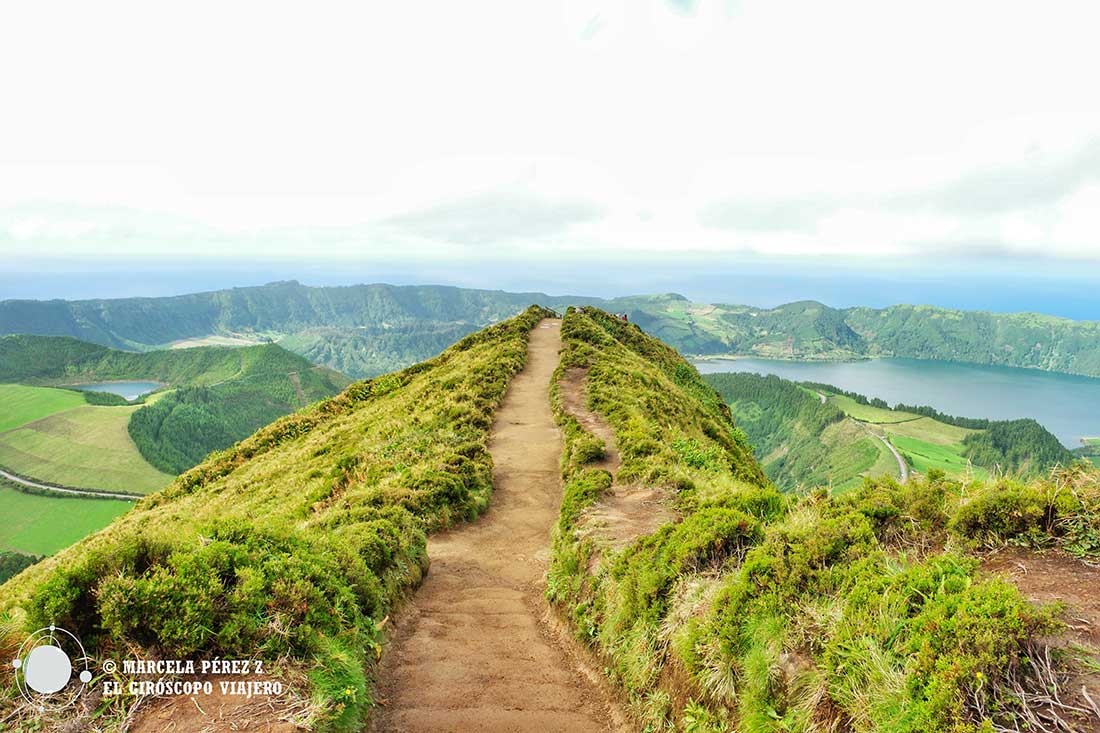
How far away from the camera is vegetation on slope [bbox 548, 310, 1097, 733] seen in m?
4.04

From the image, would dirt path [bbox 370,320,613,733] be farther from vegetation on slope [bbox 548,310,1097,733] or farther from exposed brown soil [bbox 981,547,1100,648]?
exposed brown soil [bbox 981,547,1100,648]

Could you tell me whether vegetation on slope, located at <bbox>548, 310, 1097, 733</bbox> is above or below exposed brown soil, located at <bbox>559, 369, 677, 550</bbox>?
above

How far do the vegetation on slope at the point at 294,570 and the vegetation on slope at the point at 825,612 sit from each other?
3.69 m

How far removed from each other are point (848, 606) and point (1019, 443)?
658 ft

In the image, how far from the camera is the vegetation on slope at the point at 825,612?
4.04 metres

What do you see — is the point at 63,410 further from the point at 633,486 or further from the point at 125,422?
the point at 633,486

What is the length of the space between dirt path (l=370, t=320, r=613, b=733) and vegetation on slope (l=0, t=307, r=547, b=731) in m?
0.58

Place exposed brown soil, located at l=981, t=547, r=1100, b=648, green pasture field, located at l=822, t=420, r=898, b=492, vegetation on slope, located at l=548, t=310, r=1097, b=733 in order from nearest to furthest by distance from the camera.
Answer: vegetation on slope, located at l=548, t=310, r=1097, b=733, exposed brown soil, located at l=981, t=547, r=1100, b=648, green pasture field, located at l=822, t=420, r=898, b=492

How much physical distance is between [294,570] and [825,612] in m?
6.41

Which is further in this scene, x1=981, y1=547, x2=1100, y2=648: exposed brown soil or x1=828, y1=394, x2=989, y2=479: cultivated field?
x1=828, y1=394, x2=989, y2=479: cultivated field

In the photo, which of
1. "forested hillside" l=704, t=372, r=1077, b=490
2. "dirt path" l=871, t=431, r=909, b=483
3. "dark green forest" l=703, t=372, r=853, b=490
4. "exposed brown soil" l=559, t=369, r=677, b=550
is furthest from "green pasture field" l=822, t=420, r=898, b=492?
"exposed brown soil" l=559, t=369, r=677, b=550

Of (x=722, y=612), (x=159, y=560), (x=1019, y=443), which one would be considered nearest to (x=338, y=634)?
(x=159, y=560)

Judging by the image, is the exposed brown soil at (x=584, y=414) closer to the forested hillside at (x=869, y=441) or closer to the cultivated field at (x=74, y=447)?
the forested hillside at (x=869, y=441)

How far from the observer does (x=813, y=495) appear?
8633 mm
